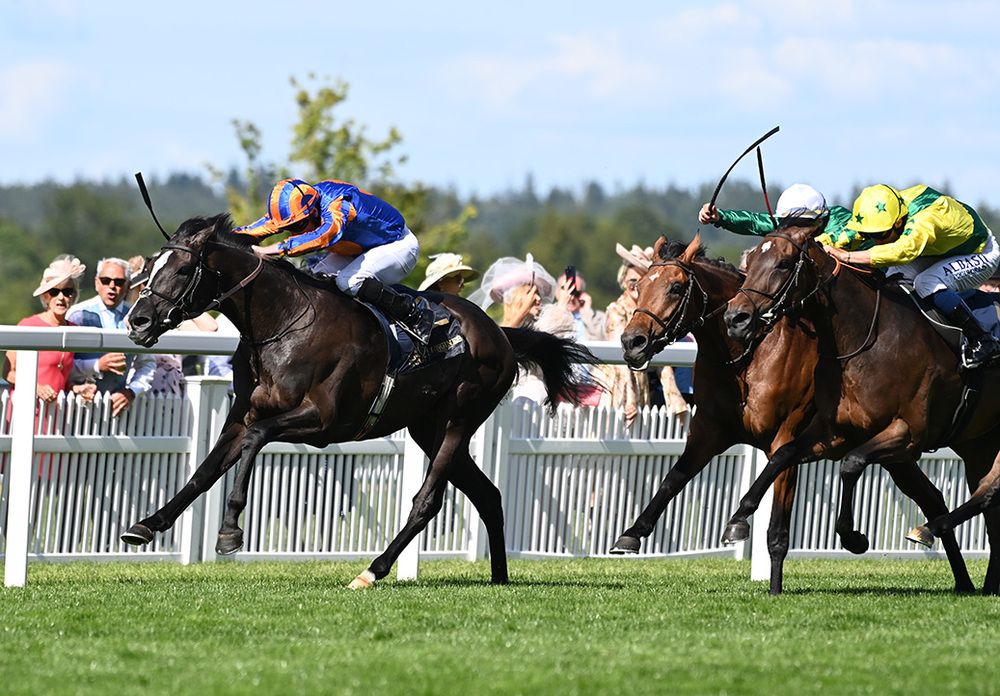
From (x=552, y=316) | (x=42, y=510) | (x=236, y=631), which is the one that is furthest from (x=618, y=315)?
(x=236, y=631)

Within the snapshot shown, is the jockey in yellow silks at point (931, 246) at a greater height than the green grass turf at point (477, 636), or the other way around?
the jockey in yellow silks at point (931, 246)

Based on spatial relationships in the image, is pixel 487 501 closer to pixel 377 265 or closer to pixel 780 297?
pixel 377 265

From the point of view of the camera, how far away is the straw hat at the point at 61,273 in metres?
9.67

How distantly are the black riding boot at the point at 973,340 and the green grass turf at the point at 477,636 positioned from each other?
1227 millimetres

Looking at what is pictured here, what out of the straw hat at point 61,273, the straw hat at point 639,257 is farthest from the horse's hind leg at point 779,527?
the straw hat at point 61,273

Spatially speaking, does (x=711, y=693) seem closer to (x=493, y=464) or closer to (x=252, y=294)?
(x=252, y=294)

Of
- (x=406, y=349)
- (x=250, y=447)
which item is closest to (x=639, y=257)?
(x=406, y=349)

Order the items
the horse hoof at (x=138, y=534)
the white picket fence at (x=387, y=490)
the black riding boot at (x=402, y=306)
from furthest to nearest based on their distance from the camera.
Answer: the white picket fence at (x=387, y=490)
the black riding boot at (x=402, y=306)
the horse hoof at (x=138, y=534)

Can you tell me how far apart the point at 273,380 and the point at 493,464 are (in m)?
2.51

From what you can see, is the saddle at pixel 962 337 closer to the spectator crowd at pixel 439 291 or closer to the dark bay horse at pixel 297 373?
the spectator crowd at pixel 439 291

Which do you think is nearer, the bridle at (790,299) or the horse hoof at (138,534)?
the horse hoof at (138,534)

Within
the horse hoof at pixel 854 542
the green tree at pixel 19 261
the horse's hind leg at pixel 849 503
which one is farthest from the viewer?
the green tree at pixel 19 261

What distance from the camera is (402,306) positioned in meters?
8.58

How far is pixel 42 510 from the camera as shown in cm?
887
